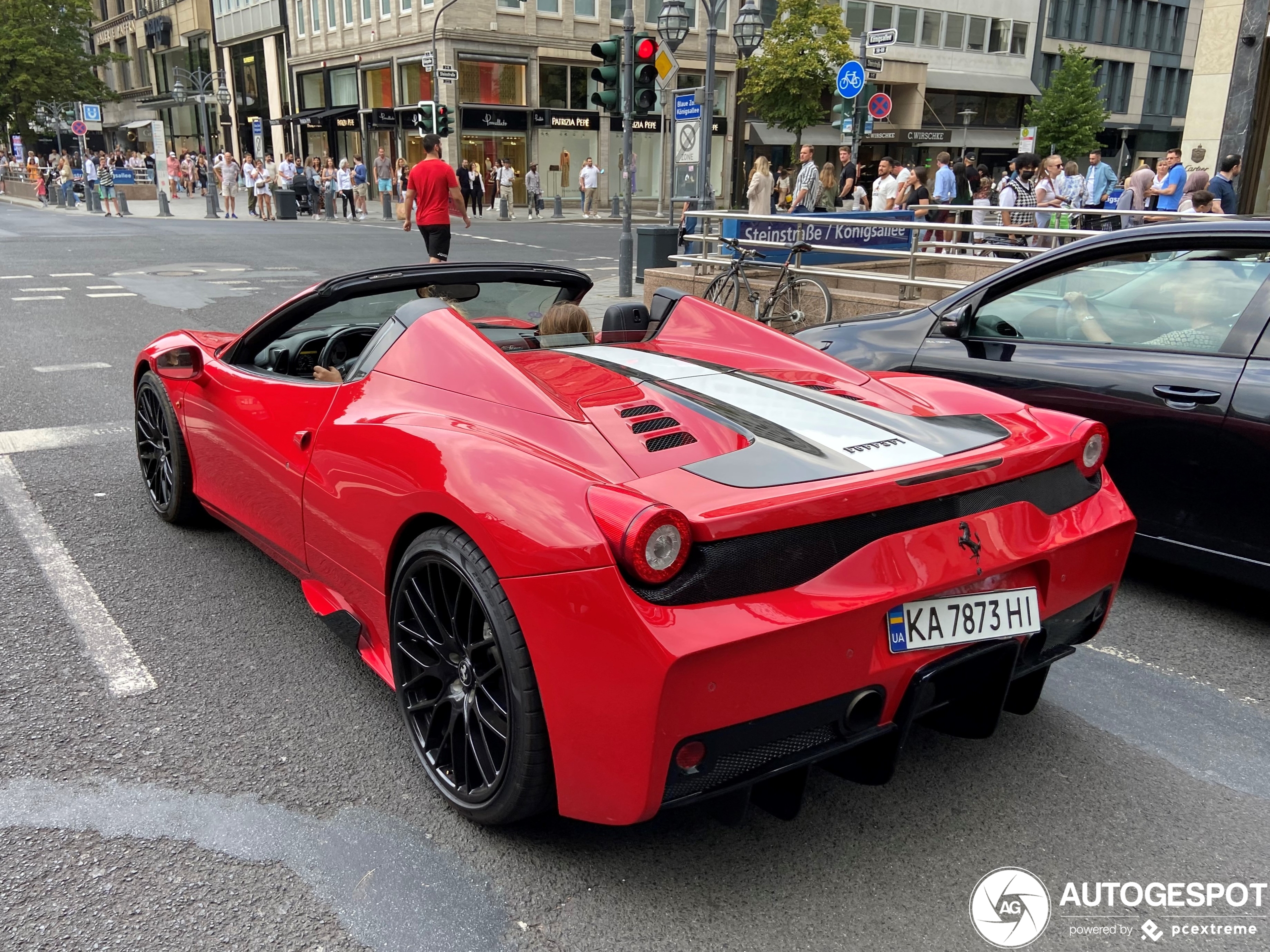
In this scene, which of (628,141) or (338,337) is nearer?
(338,337)

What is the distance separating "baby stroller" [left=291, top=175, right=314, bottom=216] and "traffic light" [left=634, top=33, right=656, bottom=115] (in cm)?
2345

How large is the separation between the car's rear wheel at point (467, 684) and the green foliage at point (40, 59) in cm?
6952

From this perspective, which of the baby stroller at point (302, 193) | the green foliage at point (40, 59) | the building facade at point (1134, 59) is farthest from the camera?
the green foliage at point (40, 59)

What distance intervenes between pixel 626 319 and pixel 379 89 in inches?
1789

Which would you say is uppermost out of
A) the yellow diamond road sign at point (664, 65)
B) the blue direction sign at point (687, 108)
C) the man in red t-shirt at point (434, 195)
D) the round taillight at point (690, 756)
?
the yellow diamond road sign at point (664, 65)

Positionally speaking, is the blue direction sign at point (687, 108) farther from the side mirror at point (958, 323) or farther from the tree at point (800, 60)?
the tree at point (800, 60)

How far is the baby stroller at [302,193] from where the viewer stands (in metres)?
33.9

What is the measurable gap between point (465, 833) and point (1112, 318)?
11.2ft

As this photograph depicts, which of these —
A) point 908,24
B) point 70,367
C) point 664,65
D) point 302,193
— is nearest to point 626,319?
point 70,367

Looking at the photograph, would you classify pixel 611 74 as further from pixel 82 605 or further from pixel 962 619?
pixel 962 619

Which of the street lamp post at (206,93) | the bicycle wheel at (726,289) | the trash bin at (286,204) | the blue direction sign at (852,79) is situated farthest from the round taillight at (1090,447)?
the street lamp post at (206,93)

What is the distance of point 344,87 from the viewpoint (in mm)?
47094

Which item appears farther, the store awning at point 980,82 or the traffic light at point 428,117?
the store awning at point 980,82

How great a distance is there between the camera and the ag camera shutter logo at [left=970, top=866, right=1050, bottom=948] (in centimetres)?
220
